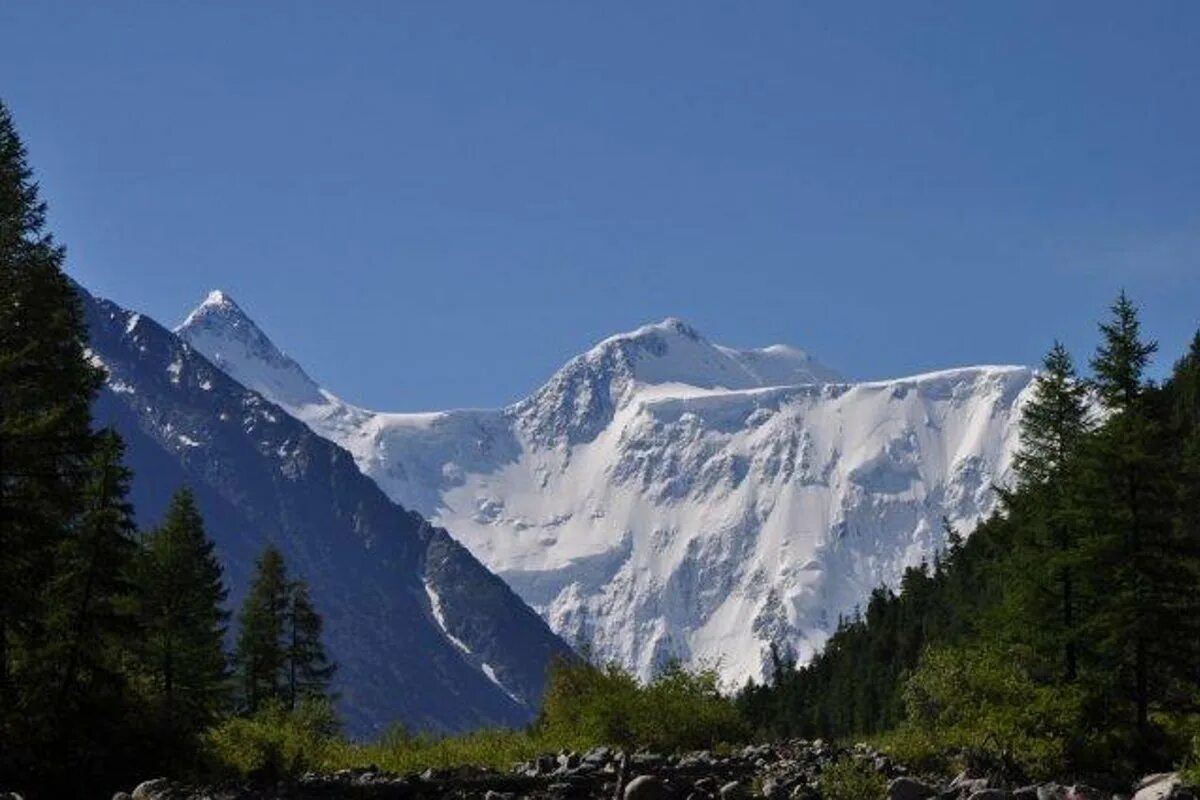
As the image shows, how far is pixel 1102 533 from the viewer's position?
48.8 metres

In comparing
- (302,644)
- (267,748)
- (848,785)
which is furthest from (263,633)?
(848,785)

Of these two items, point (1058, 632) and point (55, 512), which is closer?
point (55, 512)

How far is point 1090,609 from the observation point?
5012 centimetres

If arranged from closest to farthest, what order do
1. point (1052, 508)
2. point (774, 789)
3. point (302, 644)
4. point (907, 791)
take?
point (907, 791), point (774, 789), point (1052, 508), point (302, 644)

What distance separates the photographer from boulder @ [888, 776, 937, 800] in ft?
96.4

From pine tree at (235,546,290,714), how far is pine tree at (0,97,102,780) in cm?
3090

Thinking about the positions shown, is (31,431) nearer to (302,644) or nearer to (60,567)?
(60,567)

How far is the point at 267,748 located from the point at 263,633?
3515cm

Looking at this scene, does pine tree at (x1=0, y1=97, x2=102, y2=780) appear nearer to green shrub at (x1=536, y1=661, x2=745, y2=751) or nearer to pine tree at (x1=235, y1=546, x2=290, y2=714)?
green shrub at (x1=536, y1=661, x2=745, y2=751)

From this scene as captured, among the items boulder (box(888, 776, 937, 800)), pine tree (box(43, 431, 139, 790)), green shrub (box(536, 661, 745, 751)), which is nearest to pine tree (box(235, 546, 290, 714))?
green shrub (box(536, 661, 745, 751))

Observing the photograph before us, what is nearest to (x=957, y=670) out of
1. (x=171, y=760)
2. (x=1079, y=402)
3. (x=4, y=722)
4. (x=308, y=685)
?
(x=1079, y=402)

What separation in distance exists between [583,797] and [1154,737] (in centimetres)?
2265

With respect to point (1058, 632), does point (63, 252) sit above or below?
above

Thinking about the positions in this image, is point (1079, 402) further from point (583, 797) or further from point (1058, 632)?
point (583, 797)
